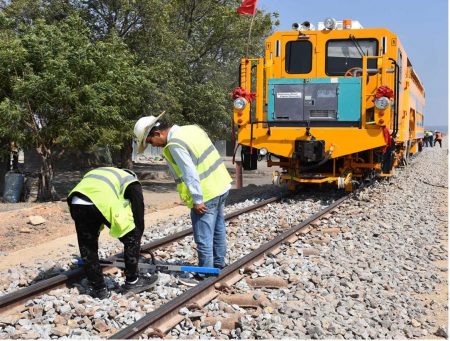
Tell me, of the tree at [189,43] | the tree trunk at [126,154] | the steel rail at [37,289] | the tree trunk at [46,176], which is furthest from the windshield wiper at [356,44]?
the tree trunk at [126,154]

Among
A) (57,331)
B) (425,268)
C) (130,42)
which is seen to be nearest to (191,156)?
(57,331)

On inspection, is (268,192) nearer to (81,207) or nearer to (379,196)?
(379,196)

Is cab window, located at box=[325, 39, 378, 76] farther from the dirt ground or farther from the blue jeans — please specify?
the blue jeans

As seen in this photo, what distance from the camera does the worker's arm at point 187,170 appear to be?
5293mm

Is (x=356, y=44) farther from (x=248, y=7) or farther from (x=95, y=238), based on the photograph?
(x=95, y=238)

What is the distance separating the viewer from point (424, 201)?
12484 mm

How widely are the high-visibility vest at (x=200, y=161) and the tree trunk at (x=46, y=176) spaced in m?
8.97

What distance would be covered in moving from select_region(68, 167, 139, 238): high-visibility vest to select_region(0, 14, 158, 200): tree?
7.46 metres

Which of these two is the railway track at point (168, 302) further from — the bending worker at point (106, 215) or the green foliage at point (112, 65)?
the green foliage at point (112, 65)

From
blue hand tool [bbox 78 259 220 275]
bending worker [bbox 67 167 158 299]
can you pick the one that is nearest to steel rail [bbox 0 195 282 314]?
blue hand tool [bbox 78 259 220 275]

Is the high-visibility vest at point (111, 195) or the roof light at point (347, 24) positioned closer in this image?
the high-visibility vest at point (111, 195)

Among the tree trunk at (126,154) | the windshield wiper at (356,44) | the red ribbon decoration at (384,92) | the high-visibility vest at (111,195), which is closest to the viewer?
the high-visibility vest at (111,195)

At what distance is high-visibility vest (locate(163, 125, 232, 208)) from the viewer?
537 cm

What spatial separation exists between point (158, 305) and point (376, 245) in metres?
3.80
